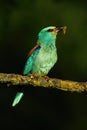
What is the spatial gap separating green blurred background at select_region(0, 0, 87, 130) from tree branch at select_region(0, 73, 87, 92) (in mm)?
5586

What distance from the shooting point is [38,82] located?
6.41 metres

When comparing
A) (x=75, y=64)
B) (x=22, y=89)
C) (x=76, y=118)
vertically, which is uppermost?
(x=22, y=89)

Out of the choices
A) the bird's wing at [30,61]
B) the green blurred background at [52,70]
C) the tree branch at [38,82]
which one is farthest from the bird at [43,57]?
the green blurred background at [52,70]

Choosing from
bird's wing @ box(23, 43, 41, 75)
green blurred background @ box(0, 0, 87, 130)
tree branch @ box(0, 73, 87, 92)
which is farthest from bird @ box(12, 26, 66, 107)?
green blurred background @ box(0, 0, 87, 130)

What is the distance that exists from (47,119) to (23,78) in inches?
259

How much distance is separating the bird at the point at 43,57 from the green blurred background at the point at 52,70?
4423 mm

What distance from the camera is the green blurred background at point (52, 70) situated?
41.4ft

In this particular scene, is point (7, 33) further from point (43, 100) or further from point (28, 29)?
point (43, 100)

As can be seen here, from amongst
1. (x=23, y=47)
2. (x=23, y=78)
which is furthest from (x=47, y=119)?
(x=23, y=78)

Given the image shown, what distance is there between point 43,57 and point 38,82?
94 cm

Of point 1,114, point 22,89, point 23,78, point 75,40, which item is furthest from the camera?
point 75,40

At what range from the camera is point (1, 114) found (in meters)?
12.6

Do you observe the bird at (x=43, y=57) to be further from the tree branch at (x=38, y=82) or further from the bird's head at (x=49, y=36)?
the tree branch at (x=38, y=82)

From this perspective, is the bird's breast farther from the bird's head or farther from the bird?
the bird's head
